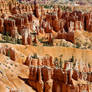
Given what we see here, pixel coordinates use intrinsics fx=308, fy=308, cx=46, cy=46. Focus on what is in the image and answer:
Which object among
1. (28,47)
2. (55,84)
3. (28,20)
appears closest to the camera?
(55,84)

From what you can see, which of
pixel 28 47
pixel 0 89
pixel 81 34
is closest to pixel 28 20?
pixel 81 34

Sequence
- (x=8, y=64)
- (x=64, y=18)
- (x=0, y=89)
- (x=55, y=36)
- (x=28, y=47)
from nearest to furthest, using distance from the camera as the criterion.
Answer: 1. (x=0, y=89)
2. (x=8, y=64)
3. (x=28, y=47)
4. (x=55, y=36)
5. (x=64, y=18)

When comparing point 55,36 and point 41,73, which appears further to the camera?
point 55,36

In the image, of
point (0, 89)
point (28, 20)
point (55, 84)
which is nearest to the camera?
point (0, 89)

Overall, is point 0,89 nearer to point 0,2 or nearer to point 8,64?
point 8,64

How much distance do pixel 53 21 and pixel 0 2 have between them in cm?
1687

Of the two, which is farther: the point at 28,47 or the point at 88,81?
the point at 28,47

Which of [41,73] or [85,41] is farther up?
[41,73]

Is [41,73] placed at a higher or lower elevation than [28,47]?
higher

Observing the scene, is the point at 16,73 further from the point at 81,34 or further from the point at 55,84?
the point at 81,34

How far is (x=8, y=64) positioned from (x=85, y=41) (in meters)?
46.3

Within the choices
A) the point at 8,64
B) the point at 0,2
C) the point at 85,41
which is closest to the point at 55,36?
the point at 85,41

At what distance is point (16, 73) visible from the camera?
3444cm

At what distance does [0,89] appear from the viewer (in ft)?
86.5
